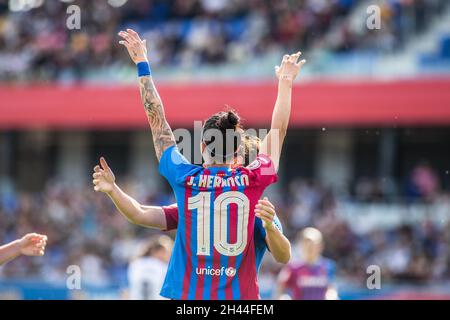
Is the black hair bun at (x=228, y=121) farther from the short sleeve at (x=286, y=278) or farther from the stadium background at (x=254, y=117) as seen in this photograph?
the stadium background at (x=254, y=117)

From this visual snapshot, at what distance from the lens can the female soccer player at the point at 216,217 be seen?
18.3 feet

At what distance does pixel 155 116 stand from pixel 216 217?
2.80ft

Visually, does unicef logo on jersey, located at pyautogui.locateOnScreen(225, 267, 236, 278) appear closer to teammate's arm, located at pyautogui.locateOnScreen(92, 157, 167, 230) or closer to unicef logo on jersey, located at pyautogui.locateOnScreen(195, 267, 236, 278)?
unicef logo on jersey, located at pyautogui.locateOnScreen(195, 267, 236, 278)

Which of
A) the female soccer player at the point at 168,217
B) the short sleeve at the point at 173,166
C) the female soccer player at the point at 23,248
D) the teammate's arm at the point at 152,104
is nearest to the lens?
the female soccer player at the point at 168,217

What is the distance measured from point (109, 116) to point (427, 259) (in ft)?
31.2

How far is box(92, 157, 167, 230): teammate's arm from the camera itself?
19.2 feet

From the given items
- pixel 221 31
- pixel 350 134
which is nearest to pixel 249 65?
pixel 221 31

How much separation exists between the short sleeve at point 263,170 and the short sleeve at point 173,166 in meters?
0.35

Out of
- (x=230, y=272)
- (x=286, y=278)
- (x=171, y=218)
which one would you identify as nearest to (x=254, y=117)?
(x=286, y=278)

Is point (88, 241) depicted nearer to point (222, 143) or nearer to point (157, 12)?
point (157, 12)

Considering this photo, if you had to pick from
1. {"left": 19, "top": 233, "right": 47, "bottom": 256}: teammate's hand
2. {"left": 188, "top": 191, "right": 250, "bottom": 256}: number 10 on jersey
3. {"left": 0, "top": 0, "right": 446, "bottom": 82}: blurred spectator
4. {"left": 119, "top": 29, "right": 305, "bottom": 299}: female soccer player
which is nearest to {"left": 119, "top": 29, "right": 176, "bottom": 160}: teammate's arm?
{"left": 119, "top": 29, "right": 305, "bottom": 299}: female soccer player

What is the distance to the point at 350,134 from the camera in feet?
76.8

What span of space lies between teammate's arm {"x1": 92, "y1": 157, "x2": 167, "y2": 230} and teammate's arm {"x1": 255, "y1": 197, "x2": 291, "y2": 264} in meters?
0.75

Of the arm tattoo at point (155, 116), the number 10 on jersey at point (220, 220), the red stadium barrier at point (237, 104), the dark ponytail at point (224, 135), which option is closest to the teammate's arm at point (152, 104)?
the arm tattoo at point (155, 116)
